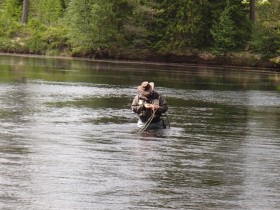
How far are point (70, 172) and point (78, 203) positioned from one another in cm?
314

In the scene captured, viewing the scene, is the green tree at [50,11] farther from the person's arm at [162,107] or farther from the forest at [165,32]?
the person's arm at [162,107]

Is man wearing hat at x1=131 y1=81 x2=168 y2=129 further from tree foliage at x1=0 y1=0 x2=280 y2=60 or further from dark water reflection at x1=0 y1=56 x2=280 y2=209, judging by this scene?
tree foliage at x1=0 y1=0 x2=280 y2=60

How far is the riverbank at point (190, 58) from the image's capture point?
7581 cm

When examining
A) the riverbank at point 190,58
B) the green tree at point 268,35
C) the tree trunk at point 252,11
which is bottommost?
the riverbank at point 190,58

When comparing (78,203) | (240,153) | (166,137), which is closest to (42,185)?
(78,203)

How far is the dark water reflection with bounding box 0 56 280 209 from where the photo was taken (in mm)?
14734

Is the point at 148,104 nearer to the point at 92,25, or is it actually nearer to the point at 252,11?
the point at 92,25

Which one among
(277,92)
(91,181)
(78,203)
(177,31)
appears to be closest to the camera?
(78,203)

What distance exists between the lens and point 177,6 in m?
81.6

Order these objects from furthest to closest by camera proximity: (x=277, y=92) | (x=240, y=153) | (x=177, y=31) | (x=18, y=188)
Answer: (x=177, y=31), (x=277, y=92), (x=240, y=153), (x=18, y=188)

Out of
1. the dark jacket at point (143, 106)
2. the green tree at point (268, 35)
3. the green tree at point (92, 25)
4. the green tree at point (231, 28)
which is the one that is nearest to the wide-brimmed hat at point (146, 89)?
the dark jacket at point (143, 106)

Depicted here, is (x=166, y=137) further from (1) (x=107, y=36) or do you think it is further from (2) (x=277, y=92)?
(1) (x=107, y=36)

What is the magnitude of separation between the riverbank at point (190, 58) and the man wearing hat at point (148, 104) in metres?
51.2

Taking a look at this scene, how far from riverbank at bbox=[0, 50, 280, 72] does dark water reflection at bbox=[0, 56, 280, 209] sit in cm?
3365
